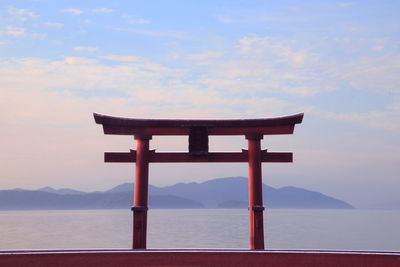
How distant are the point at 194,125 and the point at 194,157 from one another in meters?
0.77

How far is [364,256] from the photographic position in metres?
7.31

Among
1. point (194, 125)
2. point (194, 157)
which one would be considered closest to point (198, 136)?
point (194, 125)

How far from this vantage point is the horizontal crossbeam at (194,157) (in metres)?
10.3

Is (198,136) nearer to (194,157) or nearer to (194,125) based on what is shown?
(194,125)

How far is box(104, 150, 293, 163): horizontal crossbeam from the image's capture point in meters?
10.3

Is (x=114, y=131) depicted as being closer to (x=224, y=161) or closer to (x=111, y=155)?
(x=111, y=155)

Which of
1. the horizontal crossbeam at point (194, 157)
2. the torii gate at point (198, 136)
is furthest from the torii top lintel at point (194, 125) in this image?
the horizontal crossbeam at point (194, 157)

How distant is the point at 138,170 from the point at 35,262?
3.43 meters

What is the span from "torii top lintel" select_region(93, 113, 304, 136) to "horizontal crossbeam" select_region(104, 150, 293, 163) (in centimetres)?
49

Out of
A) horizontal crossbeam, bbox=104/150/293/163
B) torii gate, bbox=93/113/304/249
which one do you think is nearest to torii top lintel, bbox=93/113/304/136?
torii gate, bbox=93/113/304/249

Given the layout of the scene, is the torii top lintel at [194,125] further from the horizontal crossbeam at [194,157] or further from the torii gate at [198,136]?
the horizontal crossbeam at [194,157]

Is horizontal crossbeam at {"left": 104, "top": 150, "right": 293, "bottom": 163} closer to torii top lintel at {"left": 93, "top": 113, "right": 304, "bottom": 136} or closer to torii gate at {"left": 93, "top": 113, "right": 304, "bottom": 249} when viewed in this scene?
torii gate at {"left": 93, "top": 113, "right": 304, "bottom": 249}

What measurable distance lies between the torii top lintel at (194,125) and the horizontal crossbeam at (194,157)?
1.61 feet

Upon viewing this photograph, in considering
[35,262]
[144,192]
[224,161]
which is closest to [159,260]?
[35,262]
